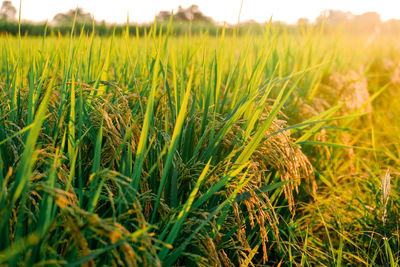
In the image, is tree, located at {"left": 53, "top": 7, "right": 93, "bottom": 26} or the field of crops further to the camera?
tree, located at {"left": 53, "top": 7, "right": 93, "bottom": 26}

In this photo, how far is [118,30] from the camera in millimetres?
2234

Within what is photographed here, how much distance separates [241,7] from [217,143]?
0.69 metres

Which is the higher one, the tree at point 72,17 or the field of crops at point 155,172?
the tree at point 72,17

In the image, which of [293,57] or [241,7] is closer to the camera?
[241,7]

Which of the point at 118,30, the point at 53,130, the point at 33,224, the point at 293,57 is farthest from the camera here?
the point at 293,57

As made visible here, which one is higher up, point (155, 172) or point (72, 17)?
point (72, 17)

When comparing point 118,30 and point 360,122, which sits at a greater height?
Answer: point 118,30

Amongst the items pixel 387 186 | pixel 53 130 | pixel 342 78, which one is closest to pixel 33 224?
pixel 53 130

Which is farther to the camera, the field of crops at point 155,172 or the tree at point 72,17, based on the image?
the tree at point 72,17

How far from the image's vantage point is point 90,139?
4.66 feet

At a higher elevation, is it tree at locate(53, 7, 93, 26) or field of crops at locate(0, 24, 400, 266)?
tree at locate(53, 7, 93, 26)

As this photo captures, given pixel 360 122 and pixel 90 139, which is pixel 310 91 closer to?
pixel 360 122

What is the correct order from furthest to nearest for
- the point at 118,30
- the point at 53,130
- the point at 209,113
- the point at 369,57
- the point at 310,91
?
the point at 369,57 < the point at 310,91 < the point at 118,30 < the point at 209,113 < the point at 53,130

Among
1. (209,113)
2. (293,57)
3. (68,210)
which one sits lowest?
(68,210)
